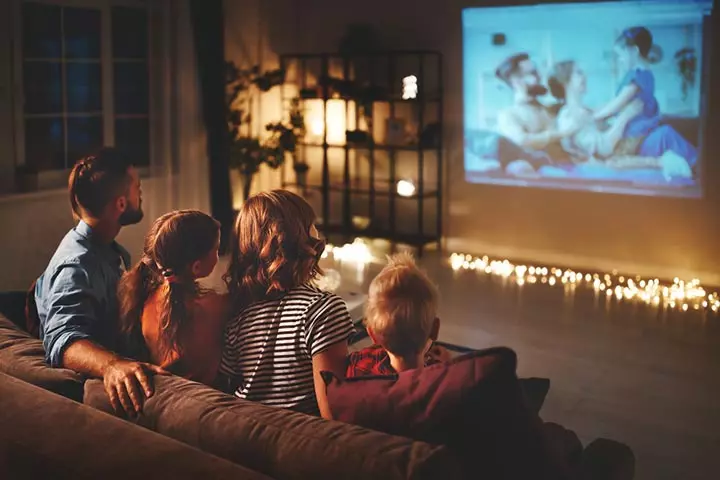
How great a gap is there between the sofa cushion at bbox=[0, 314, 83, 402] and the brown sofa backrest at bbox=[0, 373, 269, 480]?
0.65 ft

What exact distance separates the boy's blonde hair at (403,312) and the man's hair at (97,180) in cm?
83

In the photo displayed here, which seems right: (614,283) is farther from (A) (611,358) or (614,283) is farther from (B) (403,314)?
(B) (403,314)

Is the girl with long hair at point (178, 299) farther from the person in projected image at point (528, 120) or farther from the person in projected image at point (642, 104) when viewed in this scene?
the person in projected image at point (528, 120)

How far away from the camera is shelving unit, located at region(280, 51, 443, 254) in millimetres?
6684

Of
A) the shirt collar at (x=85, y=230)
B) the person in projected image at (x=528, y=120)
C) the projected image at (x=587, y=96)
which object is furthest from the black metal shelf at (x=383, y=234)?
the shirt collar at (x=85, y=230)

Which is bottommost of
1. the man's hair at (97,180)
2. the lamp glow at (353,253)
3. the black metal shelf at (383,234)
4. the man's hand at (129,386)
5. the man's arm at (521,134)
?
the lamp glow at (353,253)

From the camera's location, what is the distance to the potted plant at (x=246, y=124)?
22.4ft

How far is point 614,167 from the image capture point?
5.91 meters

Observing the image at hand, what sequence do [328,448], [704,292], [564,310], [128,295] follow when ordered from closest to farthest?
[328,448] → [128,295] → [564,310] → [704,292]

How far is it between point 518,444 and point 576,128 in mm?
4920

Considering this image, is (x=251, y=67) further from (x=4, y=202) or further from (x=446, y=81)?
(x=4, y=202)

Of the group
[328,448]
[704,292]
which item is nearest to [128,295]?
[328,448]

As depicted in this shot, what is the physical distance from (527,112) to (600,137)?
0.63 m

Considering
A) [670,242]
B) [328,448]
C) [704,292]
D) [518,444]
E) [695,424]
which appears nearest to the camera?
[328,448]
